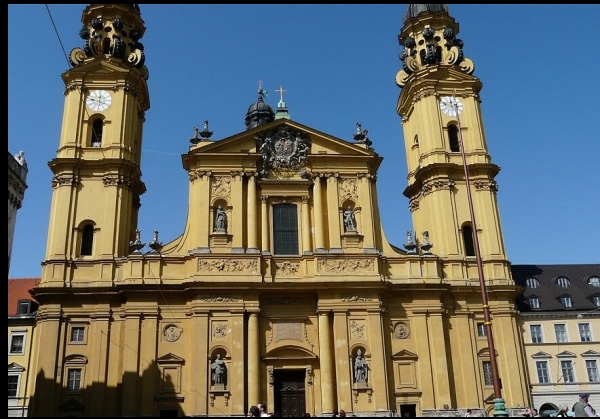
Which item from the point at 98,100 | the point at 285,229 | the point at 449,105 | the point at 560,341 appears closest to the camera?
the point at 285,229

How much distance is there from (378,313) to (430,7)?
766 inches

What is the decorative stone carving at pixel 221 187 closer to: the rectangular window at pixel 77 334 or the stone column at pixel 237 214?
the stone column at pixel 237 214

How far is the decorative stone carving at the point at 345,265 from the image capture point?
28.4 meters

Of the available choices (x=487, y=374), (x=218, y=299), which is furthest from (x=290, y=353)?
(x=487, y=374)

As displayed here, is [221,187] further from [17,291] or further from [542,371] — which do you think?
[542,371]

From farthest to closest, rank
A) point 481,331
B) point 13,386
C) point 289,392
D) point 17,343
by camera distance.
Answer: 1. point 17,343
2. point 13,386
3. point 481,331
4. point 289,392

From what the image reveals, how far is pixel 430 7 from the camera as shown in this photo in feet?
119

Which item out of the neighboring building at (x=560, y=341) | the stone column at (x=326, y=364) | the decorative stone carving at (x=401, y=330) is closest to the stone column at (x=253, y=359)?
the stone column at (x=326, y=364)

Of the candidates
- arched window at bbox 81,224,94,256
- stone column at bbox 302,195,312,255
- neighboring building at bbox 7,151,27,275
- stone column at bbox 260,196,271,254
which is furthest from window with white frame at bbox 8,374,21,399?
stone column at bbox 302,195,312,255

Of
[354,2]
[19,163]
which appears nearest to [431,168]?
[19,163]

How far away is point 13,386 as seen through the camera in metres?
34.7

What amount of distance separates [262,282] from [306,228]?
3770 millimetres

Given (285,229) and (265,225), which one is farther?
(285,229)

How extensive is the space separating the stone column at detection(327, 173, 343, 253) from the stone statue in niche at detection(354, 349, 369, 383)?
17.0ft
